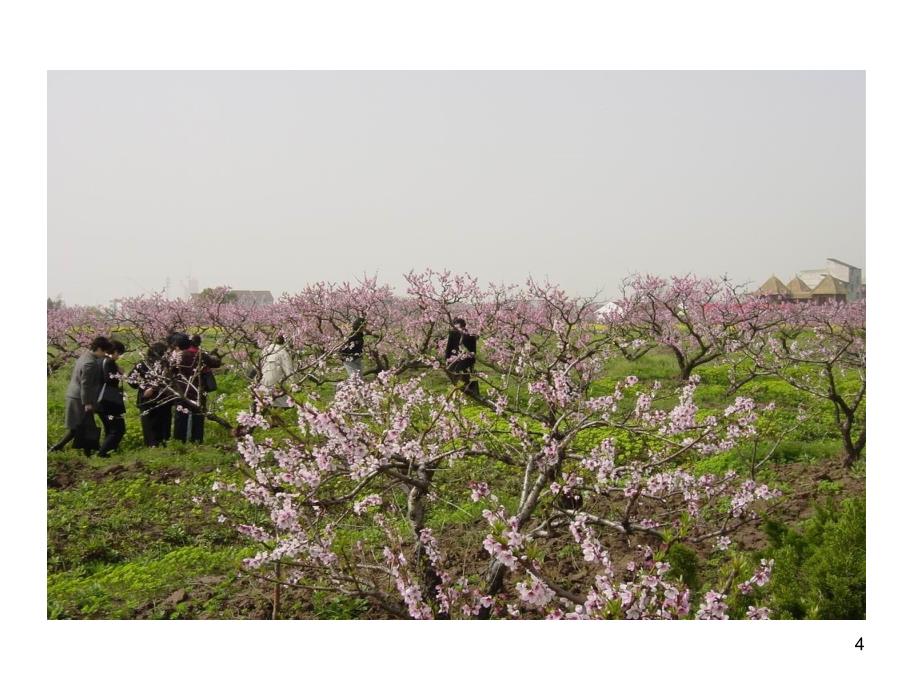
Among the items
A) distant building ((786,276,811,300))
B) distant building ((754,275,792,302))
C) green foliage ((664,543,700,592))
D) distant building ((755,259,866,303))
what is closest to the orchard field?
green foliage ((664,543,700,592))

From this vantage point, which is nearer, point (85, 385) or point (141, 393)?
point (85, 385)

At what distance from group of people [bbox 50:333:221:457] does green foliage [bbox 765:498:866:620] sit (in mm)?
5217

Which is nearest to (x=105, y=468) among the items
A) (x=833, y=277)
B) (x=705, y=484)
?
(x=705, y=484)

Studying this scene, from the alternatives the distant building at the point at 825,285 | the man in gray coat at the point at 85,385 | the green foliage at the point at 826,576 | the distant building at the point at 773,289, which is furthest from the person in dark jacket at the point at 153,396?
the distant building at the point at 773,289

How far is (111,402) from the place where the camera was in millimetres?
6668

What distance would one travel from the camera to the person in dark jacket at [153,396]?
271 inches

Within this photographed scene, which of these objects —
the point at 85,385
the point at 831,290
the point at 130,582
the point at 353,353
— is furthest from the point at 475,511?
the point at 831,290

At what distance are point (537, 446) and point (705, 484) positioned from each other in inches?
37.4

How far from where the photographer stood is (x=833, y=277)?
7.23 m

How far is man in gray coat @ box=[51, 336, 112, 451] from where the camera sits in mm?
6488

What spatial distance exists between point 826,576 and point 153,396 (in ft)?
21.8

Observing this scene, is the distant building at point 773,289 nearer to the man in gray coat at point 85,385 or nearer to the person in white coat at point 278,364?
the person in white coat at point 278,364

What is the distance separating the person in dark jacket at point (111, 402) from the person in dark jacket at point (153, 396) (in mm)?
192

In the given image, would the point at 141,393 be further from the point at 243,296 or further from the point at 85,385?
the point at 243,296
